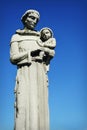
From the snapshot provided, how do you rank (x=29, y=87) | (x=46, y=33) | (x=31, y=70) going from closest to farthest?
(x=29, y=87)
(x=31, y=70)
(x=46, y=33)

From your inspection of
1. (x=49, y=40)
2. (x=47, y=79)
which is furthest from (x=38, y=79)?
(x=49, y=40)

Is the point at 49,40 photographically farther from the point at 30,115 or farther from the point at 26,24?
the point at 30,115

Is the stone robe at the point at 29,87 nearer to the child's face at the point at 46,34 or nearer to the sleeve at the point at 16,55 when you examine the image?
the sleeve at the point at 16,55

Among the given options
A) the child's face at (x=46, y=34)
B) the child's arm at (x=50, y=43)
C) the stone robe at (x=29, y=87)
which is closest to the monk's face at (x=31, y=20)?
the stone robe at (x=29, y=87)

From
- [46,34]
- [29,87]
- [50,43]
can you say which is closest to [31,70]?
[29,87]

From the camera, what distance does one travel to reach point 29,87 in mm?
16328

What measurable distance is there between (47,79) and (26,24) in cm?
227

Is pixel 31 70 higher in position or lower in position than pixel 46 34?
lower

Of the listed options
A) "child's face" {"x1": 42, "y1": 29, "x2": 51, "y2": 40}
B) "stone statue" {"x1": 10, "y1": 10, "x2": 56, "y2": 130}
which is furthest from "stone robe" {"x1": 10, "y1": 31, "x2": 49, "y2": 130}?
"child's face" {"x1": 42, "y1": 29, "x2": 51, "y2": 40}

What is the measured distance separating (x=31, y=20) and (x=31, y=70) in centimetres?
194

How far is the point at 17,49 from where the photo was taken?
16.9m

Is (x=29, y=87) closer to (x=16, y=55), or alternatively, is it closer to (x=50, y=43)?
(x=16, y=55)

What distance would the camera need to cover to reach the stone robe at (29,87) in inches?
630

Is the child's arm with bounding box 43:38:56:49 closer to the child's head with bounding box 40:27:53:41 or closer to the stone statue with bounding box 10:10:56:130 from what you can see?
the stone statue with bounding box 10:10:56:130
